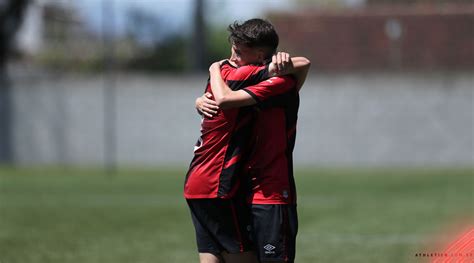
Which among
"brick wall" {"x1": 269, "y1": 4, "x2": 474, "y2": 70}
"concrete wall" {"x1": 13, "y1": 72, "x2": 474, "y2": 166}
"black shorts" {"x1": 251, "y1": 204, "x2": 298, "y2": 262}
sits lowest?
"concrete wall" {"x1": 13, "y1": 72, "x2": 474, "y2": 166}

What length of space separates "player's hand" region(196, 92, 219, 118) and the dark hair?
367 millimetres

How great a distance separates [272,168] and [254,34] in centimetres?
78

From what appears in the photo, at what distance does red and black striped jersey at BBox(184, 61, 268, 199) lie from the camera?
18.5ft

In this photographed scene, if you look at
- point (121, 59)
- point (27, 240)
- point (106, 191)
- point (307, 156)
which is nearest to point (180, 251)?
point (27, 240)

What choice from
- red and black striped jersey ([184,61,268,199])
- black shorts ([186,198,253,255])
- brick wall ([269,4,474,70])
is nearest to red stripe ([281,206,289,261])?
black shorts ([186,198,253,255])

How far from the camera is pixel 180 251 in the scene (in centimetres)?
1062

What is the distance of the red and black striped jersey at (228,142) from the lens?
5641 mm

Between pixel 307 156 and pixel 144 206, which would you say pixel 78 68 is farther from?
pixel 144 206

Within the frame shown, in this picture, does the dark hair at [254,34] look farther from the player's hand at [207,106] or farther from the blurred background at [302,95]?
the blurred background at [302,95]

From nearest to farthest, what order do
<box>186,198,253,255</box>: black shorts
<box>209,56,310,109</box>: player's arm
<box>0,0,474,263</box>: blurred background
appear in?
1. <box>209,56,310,109</box>: player's arm
2. <box>186,198,253,255</box>: black shorts
3. <box>0,0,474,263</box>: blurred background

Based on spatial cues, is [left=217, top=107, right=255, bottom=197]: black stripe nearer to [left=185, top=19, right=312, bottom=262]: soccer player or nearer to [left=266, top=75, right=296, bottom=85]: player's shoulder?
[left=185, top=19, right=312, bottom=262]: soccer player

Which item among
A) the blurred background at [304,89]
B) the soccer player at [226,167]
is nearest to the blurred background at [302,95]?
the blurred background at [304,89]

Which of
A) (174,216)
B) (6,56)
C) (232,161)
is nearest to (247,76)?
(232,161)

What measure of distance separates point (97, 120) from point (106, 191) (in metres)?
10.9
